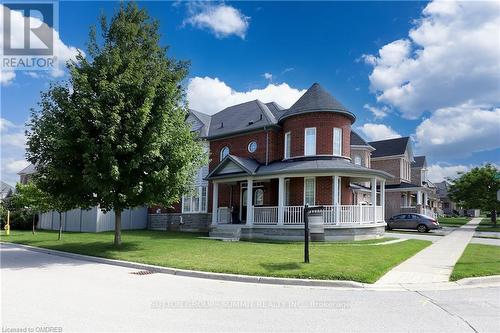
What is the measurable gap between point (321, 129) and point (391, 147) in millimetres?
22123

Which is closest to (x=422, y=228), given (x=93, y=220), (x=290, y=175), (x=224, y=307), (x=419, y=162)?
(x=290, y=175)

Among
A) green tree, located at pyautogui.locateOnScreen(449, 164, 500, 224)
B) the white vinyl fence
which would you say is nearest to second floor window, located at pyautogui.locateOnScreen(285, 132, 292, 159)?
the white vinyl fence

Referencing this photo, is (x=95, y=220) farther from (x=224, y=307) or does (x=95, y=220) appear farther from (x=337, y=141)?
(x=224, y=307)

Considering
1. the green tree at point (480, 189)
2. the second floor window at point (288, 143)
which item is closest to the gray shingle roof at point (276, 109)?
the second floor window at point (288, 143)

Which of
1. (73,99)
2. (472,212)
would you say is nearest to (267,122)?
(73,99)

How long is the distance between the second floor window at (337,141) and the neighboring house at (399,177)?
17.2m

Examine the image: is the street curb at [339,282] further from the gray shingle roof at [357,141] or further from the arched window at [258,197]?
the gray shingle roof at [357,141]

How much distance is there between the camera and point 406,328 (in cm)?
565

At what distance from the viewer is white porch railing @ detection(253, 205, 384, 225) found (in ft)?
62.8

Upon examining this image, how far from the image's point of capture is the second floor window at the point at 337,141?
21844 mm

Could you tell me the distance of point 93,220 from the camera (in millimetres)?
27312

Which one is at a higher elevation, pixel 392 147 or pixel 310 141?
pixel 392 147

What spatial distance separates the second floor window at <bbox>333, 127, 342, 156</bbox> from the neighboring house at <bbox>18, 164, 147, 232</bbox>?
16.5 m

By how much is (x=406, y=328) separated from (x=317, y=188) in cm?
1564
